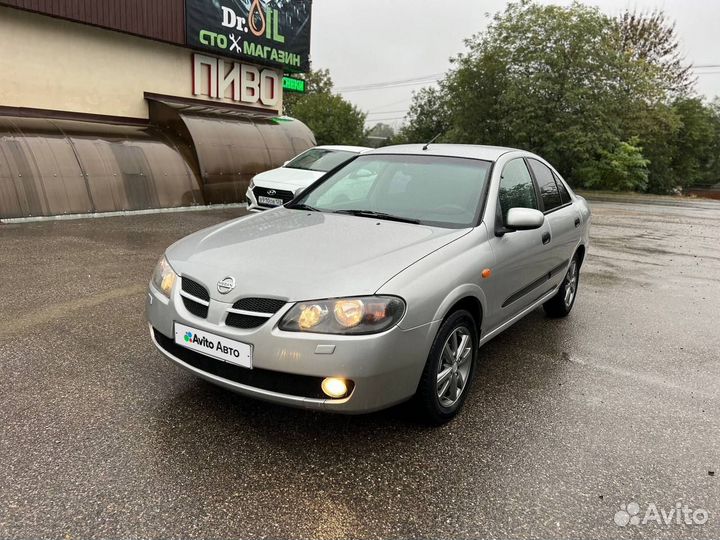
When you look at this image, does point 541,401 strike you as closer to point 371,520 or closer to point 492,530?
point 492,530

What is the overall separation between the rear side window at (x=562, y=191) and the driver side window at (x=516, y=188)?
0.75 metres

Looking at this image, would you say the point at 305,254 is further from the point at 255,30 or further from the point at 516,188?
the point at 255,30

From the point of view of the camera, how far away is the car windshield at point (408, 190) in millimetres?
3625

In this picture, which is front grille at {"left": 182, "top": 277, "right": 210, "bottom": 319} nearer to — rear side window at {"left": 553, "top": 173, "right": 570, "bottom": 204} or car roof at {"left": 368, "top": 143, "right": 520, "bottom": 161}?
car roof at {"left": 368, "top": 143, "right": 520, "bottom": 161}

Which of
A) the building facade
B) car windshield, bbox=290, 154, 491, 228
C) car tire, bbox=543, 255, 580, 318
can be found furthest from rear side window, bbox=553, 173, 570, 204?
the building facade

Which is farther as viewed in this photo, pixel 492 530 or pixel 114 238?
pixel 114 238

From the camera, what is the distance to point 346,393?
8.43ft

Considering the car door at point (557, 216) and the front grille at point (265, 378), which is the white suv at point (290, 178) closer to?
the car door at point (557, 216)

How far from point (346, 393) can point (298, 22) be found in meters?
15.7

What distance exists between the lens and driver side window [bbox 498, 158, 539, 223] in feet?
12.6

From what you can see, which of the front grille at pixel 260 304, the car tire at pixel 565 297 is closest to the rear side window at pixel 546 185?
the car tire at pixel 565 297

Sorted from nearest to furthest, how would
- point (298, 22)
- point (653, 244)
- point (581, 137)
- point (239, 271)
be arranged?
1. point (239, 271)
2. point (653, 244)
3. point (298, 22)
4. point (581, 137)

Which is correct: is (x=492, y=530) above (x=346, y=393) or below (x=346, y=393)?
below

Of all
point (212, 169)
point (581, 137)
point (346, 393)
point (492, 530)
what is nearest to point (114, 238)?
point (212, 169)
